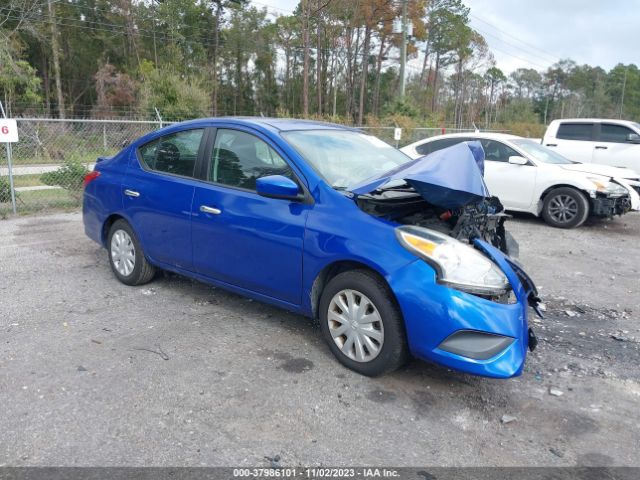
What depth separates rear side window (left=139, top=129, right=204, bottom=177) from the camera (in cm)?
448

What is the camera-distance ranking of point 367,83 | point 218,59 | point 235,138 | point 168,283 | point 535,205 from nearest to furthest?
1. point 235,138
2. point 168,283
3. point 535,205
4. point 218,59
5. point 367,83

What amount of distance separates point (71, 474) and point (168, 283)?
114 inches

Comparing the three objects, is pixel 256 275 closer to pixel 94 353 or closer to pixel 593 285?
pixel 94 353

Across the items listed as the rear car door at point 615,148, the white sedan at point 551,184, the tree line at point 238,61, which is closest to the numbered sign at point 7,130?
the white sedan at point 551,184

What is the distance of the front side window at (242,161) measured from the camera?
155 inches

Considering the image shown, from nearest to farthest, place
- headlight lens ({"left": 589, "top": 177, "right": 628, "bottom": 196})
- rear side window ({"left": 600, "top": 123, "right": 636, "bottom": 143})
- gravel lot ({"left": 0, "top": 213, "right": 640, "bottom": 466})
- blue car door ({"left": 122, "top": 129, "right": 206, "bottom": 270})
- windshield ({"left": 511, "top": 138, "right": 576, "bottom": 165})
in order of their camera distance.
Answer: gravel lot ({"left": 0, "top": 213, "right": 640, "bottom": 466}) < blue car door ({"left": 122, "top": 129, "right": 206, "bottom": 270}) < headlight lens ({"left": 589, "top": 177, "right": 628, "bottom": 196}) < windshield ({"left": 511, "top": 138, "right": 576, "bottom": 165}) < rear side window ({"left": 600, "top": 123, "right": 636, "bottom": 143})

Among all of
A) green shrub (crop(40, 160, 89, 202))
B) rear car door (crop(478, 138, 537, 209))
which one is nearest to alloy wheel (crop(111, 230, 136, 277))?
green shrub (crop(40, 160, 89, 202))

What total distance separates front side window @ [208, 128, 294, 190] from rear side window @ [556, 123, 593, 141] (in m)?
10.4

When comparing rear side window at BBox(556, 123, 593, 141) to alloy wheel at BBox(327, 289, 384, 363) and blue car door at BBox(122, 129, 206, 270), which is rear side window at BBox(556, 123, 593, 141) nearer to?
blue car door at BBox(122, 129, 206, 270)

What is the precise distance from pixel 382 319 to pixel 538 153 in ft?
23.5

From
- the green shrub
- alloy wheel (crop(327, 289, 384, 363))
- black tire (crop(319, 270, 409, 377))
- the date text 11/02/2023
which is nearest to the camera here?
the date text 11/02/2023

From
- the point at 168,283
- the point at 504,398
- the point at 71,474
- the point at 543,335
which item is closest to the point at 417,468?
the point at 504,398

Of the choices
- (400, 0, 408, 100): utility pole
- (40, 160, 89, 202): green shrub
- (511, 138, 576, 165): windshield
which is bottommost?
(40, 160, 89, 202): green shrub

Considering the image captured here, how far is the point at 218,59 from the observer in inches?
1864
